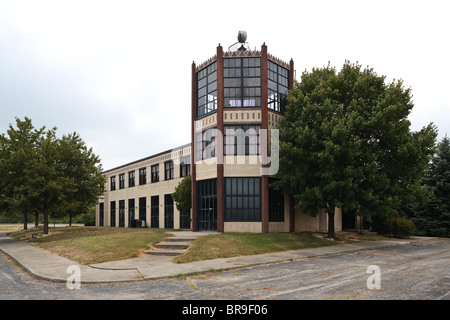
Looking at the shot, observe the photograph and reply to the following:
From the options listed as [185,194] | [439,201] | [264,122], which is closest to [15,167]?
[185,194]

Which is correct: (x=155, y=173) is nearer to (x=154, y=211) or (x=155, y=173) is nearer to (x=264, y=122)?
(x=154, y=211)

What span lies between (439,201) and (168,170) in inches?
989

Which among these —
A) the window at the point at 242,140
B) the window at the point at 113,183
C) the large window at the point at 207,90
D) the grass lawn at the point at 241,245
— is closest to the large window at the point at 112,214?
the window at the point at 113,183

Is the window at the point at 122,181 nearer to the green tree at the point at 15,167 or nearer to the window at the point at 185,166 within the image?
the window at the point at 185,166

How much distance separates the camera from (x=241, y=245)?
1892 cm

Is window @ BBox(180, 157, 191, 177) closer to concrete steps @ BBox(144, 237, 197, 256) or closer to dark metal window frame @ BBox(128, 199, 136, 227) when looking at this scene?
dark metal window frame @ BBox(128, 199, 136, 227)

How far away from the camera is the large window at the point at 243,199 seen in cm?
2592

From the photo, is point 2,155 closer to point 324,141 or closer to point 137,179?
point 137,179

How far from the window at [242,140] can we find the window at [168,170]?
13.9 meters

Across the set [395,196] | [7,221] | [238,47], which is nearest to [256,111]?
[238,47]

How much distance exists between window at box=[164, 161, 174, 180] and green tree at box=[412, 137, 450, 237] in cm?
2306

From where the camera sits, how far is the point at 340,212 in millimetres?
33906
